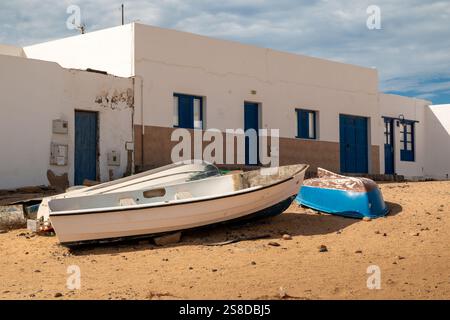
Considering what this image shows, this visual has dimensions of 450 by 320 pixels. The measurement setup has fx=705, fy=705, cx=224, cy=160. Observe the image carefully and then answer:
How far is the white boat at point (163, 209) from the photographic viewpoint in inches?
448

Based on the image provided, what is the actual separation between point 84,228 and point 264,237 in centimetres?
295

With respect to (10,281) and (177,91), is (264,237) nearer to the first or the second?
(10,281)

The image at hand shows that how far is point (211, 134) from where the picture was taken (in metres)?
21.4

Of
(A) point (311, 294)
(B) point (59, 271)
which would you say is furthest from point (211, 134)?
(A) point (311, 294)

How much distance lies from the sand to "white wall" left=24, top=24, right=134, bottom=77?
321 inches

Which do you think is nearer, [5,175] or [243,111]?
[5,175]

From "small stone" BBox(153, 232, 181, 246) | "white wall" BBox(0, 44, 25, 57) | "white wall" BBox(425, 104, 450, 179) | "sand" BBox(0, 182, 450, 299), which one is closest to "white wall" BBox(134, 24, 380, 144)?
"white wall" BBox(0, 44, 25, 57)

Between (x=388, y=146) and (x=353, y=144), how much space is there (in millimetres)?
4425

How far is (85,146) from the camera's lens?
19.0 metres

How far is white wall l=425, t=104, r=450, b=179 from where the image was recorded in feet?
108

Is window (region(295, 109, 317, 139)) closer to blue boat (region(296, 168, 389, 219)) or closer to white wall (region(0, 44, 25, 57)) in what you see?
white wall (region(0, 44, 25, 57))

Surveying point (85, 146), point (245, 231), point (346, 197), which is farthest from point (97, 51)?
point (245, 231)

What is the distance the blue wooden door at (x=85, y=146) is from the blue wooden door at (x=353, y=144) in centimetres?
1033

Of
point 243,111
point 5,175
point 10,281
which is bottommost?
point 10,281
